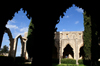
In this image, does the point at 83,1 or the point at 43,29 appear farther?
the point at 83,1

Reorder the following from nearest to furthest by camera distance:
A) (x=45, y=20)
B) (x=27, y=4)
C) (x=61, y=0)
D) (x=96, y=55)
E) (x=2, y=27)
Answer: (x=45, y=20) < (x=2, y=27) < (x=61, y=0) < (x=27, y=4) < (x=96, y=55)

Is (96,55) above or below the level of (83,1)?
below

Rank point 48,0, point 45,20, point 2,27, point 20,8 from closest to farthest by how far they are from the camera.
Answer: point 45,20 → point 48,0 → point 2,27 → point 20,8

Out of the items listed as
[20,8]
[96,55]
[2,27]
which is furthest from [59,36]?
[2,27]

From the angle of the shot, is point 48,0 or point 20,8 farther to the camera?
point 20,8

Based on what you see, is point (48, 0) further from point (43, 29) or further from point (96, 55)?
point (96, 55)

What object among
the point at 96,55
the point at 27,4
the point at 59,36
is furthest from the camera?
the point at 59,36

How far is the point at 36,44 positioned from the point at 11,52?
1219cm

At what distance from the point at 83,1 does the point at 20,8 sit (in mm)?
4285

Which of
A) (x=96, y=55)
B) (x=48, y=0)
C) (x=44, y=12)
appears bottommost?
(x=96, y=55)

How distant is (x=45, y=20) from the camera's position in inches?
165

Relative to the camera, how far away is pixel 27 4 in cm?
643

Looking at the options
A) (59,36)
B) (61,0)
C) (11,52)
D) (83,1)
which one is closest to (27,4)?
(61,0)

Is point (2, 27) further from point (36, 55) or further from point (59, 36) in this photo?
point (59, 36)
